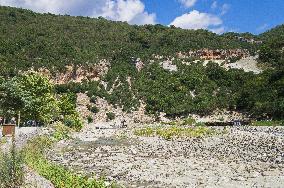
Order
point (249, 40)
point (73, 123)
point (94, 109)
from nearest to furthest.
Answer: point (73, 123) < point (94, 109) < point (249, 40)

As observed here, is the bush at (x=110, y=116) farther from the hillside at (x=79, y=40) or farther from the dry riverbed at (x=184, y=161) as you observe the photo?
the dry riverbed at (x=184, y=161)

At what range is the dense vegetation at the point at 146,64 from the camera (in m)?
80.3

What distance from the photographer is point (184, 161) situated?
28.5 m

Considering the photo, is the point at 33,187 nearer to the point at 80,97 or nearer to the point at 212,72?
the point at 80,97

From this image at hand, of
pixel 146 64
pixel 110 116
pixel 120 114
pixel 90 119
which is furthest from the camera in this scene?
pixel 146 64

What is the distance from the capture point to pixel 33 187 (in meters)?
16.5

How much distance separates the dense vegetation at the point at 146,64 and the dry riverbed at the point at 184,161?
3032 cm

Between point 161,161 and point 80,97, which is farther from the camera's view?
point 80,97

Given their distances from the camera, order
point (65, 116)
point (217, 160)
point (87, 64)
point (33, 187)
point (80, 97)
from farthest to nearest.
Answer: point (87, 64), point (80, 97), point (65, 116), point (217, 160), point (33, 187)

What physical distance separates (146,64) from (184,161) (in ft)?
230

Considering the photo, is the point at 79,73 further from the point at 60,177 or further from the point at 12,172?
the point at 12,172

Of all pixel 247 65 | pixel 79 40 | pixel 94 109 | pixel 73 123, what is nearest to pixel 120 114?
pixel 94 109

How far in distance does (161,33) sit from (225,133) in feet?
228

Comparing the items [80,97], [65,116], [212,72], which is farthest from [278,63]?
[65,116]
